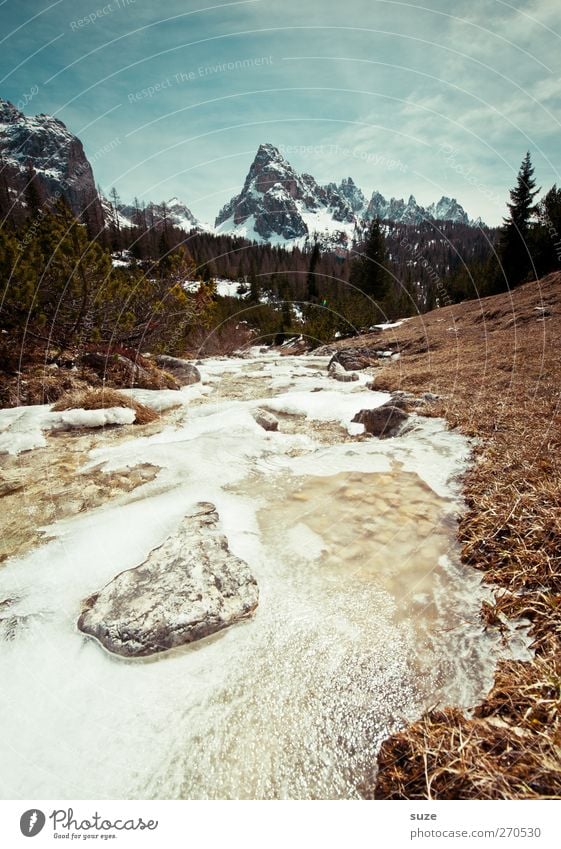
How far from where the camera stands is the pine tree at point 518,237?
41094 millimetres

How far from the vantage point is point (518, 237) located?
41406 millimetres

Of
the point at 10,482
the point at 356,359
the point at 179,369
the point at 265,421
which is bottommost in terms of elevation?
the point at 10,482

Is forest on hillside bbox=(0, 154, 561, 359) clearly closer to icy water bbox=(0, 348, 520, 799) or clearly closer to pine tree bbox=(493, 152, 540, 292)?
pine tree bbox=(493, 152, 540, 292)

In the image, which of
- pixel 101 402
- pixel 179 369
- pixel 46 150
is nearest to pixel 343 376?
pixel 179 369

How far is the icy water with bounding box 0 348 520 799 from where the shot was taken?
1.93 meters

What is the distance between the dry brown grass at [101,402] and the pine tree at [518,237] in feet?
→ 152

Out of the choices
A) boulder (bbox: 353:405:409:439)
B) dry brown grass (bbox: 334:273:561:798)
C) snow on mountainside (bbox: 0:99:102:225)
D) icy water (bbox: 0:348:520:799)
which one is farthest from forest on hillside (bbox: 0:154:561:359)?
snow on mountainside (bbox: 0:99:102:225)

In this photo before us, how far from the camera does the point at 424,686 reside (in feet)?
7.50

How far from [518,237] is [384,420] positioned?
1890 inches

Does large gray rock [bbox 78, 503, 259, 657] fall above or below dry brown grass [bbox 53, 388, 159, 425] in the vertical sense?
below

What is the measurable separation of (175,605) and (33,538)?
2.37 m

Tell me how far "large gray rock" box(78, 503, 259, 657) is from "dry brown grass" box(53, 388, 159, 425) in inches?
238

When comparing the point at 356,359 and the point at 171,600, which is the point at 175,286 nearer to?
the point at 356,359

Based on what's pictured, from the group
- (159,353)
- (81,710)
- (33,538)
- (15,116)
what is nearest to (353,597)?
(81,710)
